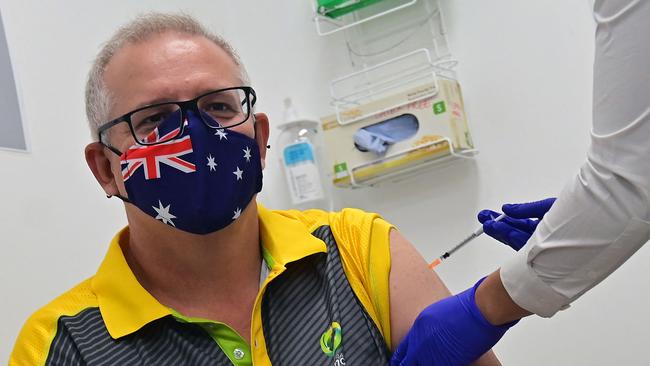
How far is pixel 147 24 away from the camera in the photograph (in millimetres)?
1375

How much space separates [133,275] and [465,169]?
1.10 m

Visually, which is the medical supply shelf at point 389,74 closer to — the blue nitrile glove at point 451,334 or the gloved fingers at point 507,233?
the gloved fingers at point 507,233

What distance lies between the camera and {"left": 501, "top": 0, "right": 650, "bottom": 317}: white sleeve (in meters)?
0.80

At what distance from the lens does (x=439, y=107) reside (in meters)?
1.95

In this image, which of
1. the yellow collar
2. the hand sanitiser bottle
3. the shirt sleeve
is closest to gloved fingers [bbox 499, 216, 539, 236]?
the shirt sleeve

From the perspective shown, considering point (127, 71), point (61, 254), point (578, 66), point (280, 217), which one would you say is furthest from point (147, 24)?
point (578, 66)

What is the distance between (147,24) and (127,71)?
119 millimetres

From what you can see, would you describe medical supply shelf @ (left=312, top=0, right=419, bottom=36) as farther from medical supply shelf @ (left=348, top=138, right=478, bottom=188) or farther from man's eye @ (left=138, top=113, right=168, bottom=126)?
man's eye @ (left=138, top=113, right=168, bottom=126)

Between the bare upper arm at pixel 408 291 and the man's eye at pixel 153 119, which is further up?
the man's eye at pixel 153 119

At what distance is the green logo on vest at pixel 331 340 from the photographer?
1.22m

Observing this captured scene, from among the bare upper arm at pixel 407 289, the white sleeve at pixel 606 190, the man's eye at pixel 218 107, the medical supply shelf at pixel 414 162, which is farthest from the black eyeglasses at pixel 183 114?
the medical supply shelf at pixel 414 162

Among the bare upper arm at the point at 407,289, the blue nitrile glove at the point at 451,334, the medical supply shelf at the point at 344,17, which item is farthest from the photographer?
the medical supply shelf at the point at 344,17

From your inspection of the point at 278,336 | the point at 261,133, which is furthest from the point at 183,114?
the point at 278,336

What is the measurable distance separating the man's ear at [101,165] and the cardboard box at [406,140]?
34.0 inches
